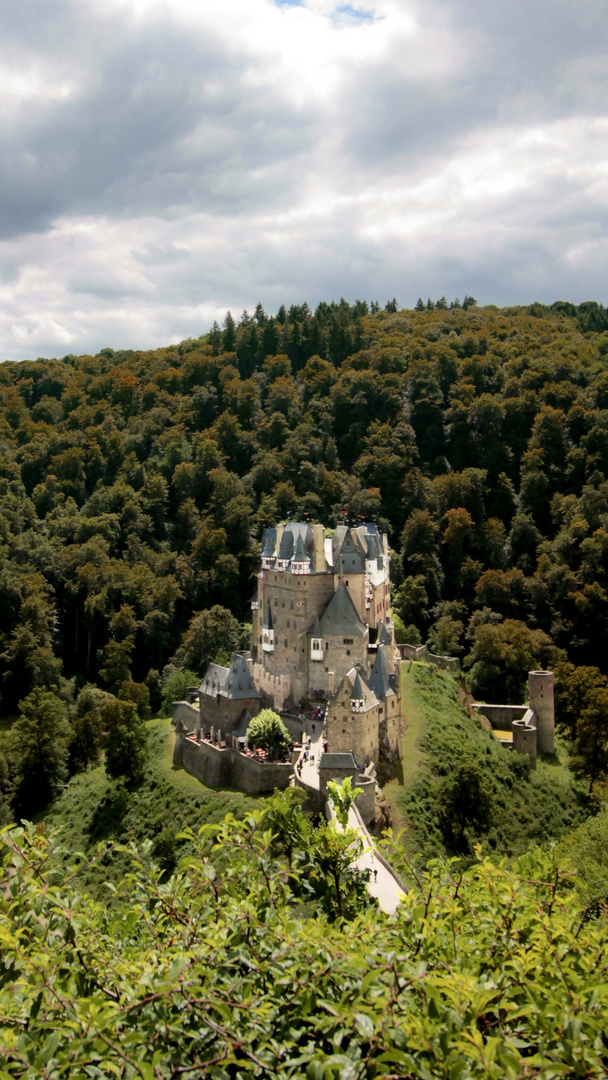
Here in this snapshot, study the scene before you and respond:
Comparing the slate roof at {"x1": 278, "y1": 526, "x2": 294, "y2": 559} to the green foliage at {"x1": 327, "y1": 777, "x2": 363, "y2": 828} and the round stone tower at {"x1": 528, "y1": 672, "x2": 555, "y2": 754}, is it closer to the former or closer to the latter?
the round stone tower at {"x1": 528, "y1": 672, "x2": 555, "y2": 754}

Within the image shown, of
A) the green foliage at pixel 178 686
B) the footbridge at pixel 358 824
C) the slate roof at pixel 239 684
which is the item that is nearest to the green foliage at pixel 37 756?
the green foliage at pixel 178 686

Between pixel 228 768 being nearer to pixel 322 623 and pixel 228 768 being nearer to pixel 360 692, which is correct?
pixel 322 623

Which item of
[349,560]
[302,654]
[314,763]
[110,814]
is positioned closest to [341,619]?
[302,654]

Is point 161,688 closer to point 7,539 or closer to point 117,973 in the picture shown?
point 7,539

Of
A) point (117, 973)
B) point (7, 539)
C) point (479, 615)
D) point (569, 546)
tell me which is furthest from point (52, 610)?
point (117, 973)

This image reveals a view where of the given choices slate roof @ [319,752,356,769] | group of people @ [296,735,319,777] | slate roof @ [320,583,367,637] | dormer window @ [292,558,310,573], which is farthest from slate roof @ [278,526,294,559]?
slate roof @ [319,752,356,769]

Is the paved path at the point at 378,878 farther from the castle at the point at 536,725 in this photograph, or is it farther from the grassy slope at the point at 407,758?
the castle at the point at 536,725
